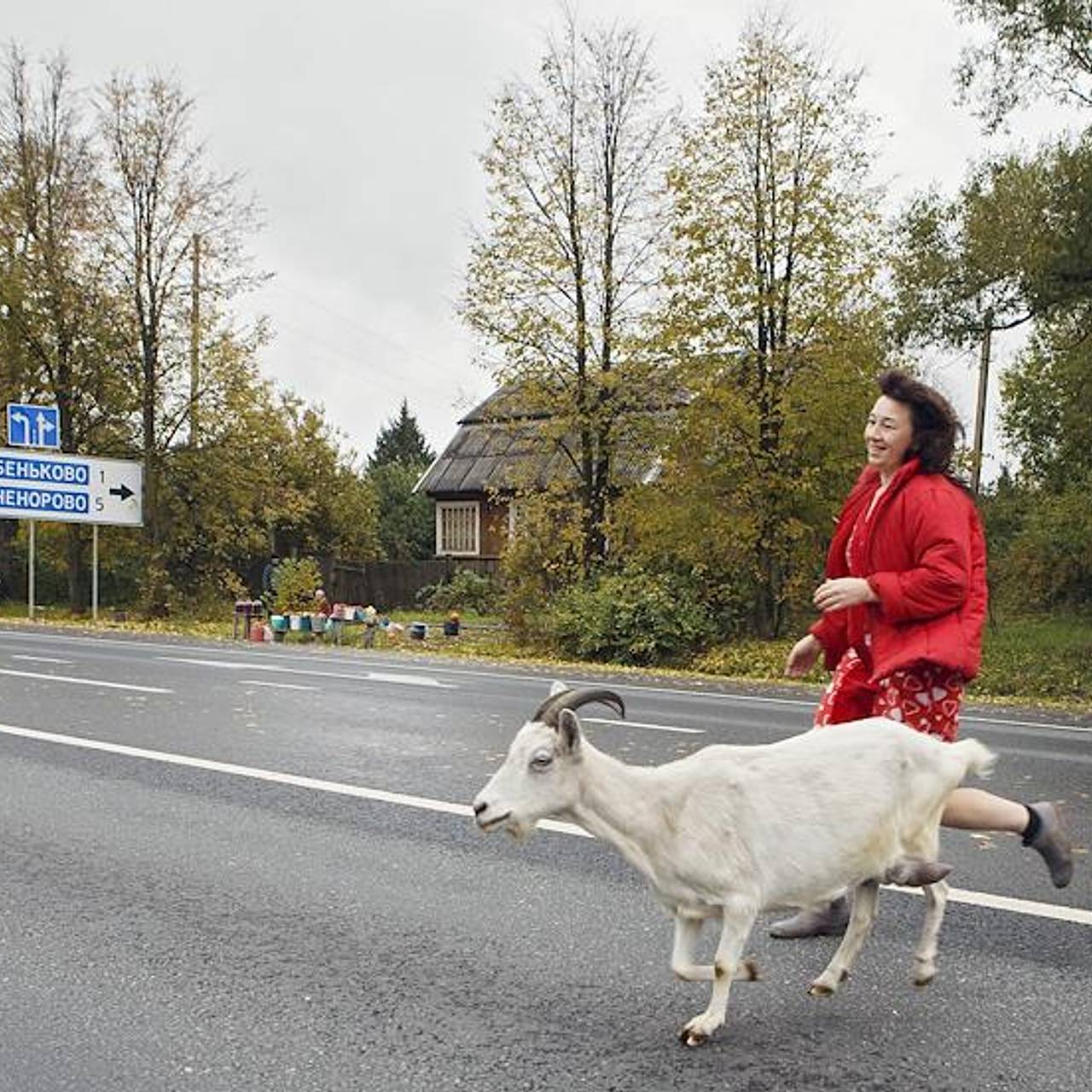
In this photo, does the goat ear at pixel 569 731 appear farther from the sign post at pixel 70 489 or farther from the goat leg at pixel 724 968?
the sign post at pixel 70 489

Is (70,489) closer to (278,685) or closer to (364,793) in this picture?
(278,685)

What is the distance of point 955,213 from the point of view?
20109mm

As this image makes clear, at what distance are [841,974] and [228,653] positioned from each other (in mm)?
17512

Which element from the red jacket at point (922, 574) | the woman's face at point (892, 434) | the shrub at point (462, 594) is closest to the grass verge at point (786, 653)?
the shrub at point (462, 594)

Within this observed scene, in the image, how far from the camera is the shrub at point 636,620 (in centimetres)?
2192

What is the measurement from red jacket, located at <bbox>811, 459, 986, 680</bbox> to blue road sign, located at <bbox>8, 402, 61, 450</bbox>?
32254mm

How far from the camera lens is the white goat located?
12.7 feet

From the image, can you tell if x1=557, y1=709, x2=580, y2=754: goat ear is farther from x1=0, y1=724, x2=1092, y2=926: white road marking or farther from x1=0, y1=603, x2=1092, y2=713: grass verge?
x1=0, y1=603, x2=1092, y2=713: grass verge

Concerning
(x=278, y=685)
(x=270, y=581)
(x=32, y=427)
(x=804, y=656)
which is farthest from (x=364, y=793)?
(x=270, y=581)

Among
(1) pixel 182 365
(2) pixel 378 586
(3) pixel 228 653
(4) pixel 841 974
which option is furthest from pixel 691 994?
(2) pixel 378 586

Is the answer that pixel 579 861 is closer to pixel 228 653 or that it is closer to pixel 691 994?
pixel 691 994

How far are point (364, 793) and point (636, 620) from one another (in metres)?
14.4

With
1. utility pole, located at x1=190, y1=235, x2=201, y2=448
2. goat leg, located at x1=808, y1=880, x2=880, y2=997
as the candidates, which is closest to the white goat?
goat leg, located at x1=808, y1=880, x2=880, y2=997

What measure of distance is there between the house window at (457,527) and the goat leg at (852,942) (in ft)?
144
